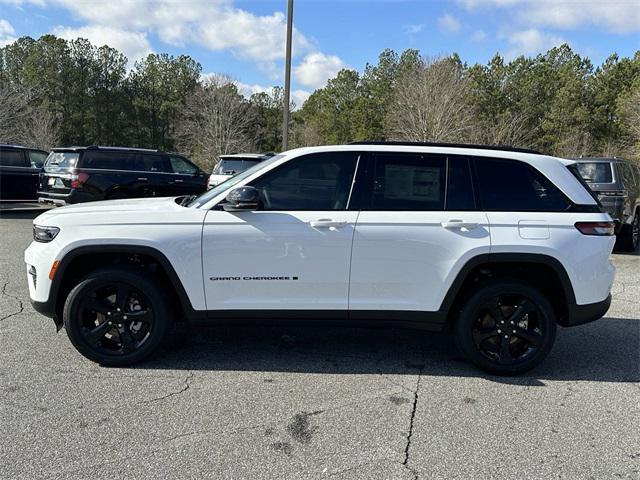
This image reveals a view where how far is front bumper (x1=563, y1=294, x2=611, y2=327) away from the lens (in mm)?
3828

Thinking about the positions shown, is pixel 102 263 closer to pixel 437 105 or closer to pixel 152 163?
pixel 152 163

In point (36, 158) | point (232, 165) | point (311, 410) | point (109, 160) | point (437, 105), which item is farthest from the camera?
point (437, 105)

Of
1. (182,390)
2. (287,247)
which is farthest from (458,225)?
(182,390)

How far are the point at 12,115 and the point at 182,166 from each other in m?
29.0

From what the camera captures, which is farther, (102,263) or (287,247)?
(102,263)

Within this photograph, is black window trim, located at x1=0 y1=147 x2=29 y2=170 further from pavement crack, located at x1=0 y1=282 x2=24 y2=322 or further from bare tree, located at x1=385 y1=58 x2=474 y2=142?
bare tree, located at x1=385 y1=58 x2=474 y2=142

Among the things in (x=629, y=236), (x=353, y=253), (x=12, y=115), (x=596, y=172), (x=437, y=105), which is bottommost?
(x=629, y=236)

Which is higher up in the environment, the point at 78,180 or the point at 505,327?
the point at 78,180

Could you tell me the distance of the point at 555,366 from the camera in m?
4.12

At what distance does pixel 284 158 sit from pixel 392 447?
2254mm

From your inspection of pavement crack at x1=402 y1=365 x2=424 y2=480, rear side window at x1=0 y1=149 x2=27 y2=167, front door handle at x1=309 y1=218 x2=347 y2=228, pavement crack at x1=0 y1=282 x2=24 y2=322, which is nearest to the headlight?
pavement crack at x1=0 y1=282 x2=24 y2=322

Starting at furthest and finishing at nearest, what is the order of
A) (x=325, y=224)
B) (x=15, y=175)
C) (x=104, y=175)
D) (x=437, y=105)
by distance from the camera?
(x=437, y=105) → (x=15, y=175) → (x=104, y=175) → (x=325, y=224)

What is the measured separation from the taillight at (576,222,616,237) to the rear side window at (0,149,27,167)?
43.3 ft

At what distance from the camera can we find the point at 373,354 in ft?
14.1
